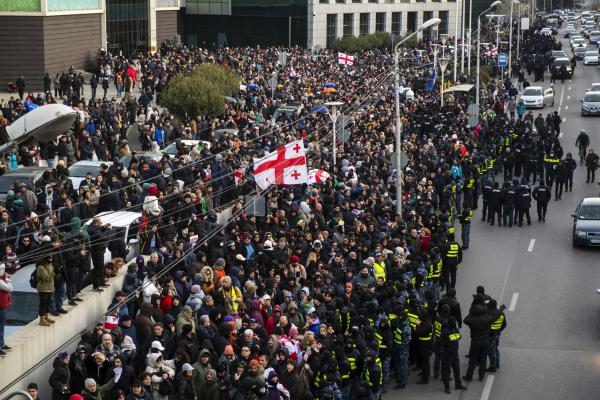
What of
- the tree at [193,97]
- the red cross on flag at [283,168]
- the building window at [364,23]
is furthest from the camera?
the building window at [364,23]

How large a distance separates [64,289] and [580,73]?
61.9m

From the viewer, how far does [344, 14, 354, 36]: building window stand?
285ft

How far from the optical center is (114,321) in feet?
53.7

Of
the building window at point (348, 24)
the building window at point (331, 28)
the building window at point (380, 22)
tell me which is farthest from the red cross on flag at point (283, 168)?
the building window at point (380, 22)

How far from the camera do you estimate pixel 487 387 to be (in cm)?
1817

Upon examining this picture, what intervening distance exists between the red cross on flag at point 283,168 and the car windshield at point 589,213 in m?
7.74

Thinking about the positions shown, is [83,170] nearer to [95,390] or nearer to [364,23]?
[95,390]

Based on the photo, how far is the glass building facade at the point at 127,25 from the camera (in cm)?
5778

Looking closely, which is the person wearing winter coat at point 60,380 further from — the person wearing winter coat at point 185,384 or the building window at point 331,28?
the building window at point 331,28

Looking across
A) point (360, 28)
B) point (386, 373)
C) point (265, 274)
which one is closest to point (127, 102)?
point (265, 274)

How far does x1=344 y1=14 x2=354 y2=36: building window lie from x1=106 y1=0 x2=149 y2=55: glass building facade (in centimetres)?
2583

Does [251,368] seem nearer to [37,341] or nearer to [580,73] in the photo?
[37,341]

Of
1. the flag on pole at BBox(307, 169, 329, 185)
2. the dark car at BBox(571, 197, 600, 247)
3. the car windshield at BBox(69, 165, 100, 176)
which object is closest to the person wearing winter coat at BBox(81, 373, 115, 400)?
the car windshield at BBox(69, 165, 100, 176)

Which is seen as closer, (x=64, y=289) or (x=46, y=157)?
(x=64, y=289)
